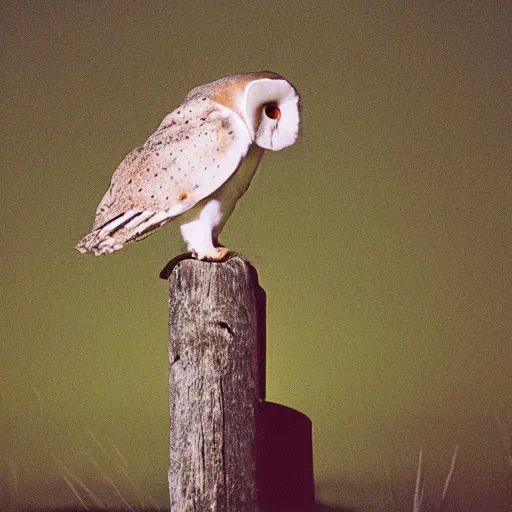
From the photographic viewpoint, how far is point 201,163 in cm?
239

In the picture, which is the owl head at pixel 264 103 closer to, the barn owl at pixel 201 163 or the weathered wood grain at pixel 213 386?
the barn owl at pixel 201 163

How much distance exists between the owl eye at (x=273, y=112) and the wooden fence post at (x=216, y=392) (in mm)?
428

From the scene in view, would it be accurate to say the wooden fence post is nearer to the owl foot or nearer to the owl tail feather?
the owl foot

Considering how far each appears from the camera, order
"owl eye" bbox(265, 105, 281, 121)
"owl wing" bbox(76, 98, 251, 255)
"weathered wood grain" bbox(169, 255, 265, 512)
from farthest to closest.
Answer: "owl eye" bbox(265, 105, 281, 121)
"owl wing" bbox(76, 98, 251, 255)
"weathered wood grain" bbox(169, 255, 265, 512)

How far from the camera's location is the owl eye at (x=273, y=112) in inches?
98.5

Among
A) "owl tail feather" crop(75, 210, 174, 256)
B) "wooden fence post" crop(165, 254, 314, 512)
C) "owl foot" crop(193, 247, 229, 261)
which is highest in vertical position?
"owl tail feather" crop(75, 210, 174, 256)

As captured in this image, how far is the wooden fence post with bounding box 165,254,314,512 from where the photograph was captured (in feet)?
7.50

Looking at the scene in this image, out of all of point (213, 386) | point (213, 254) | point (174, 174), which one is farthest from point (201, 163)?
point (213, 386)

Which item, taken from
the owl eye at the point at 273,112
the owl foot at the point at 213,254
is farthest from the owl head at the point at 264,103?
the owl foot at the point at 213,254

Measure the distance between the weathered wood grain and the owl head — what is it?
1.27 ft

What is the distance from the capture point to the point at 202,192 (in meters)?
2.39

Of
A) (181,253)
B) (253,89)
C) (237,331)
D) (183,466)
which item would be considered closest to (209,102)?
(253,89)

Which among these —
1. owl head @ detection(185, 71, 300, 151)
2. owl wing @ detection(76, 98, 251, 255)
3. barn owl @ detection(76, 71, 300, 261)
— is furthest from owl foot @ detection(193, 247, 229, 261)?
owl head @ detection(185, 71, 300, 151)

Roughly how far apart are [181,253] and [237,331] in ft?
1.31
